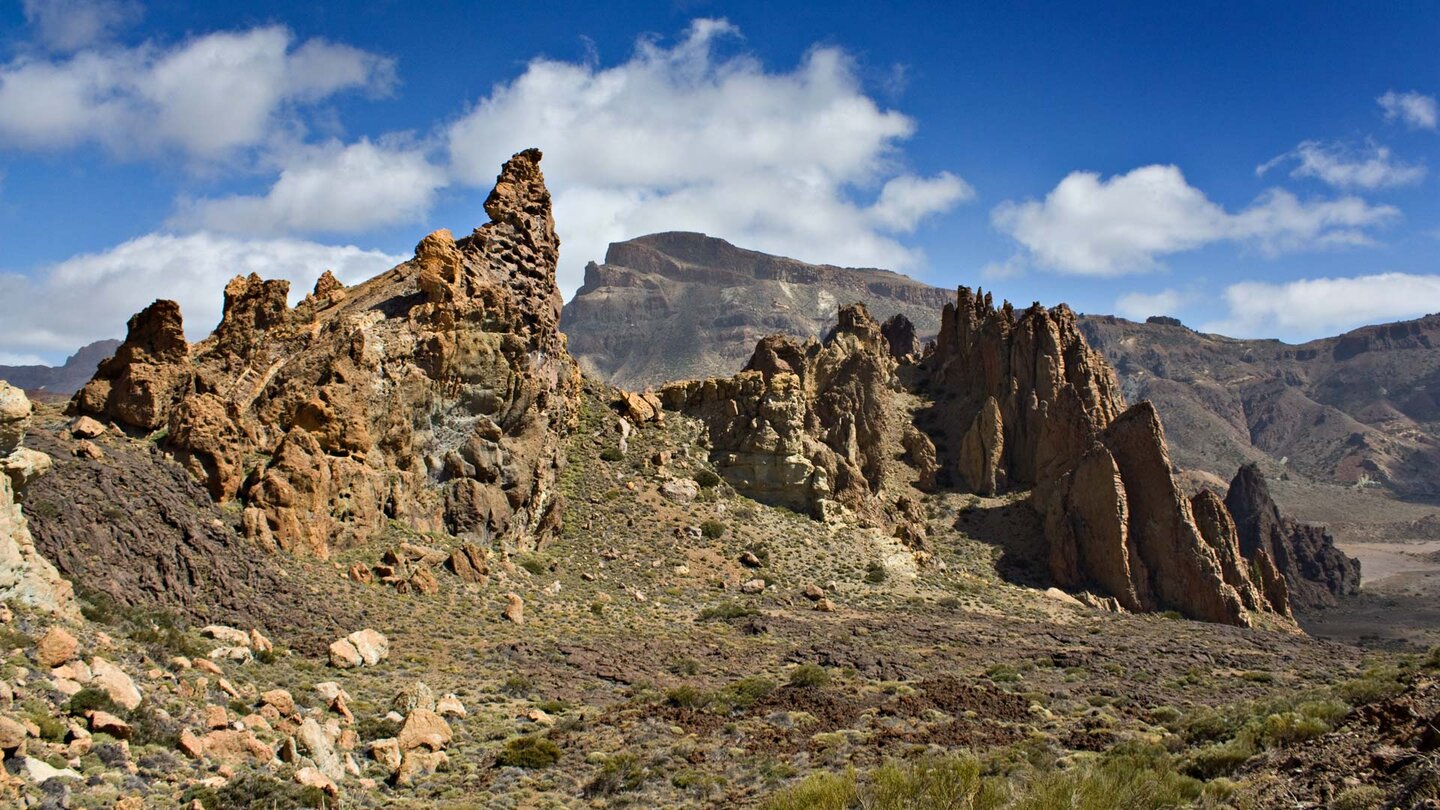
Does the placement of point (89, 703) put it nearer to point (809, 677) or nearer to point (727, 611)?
point (809, 677)

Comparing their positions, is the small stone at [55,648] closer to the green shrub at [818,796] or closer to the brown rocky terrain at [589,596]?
the brown rocky terrain at [589,596]

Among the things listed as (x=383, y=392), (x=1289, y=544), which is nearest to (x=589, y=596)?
(x=383, y=392)

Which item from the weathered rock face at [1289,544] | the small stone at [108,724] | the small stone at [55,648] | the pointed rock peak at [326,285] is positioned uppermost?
the pointed rock peak at [326,285]

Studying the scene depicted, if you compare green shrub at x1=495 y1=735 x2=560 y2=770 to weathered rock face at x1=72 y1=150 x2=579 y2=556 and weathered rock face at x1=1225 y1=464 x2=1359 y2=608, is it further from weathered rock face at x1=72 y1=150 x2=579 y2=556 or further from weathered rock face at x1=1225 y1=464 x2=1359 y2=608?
weathered rock face at x1=1225 y1=464 x2=1359 y2=608

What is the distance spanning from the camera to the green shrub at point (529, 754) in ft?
56.4

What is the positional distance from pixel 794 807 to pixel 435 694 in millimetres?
11134

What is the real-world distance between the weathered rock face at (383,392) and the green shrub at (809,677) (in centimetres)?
1554

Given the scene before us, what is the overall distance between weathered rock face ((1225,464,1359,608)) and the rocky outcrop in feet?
309

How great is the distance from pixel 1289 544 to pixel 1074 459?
Result: 166 ft

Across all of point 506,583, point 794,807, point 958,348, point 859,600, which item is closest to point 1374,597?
point 958,348

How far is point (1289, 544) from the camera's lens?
89812mm

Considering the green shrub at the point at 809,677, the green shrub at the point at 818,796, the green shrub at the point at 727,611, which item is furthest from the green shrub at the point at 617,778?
the green shrub at the point at 727,611

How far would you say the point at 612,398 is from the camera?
52.8 meters

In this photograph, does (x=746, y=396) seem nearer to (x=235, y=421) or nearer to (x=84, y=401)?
(x=235, y=421)
